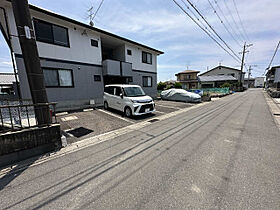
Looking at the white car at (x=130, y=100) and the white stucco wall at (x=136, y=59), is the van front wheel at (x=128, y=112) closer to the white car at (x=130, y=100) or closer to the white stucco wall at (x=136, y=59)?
the white car at (x=130, y=100)

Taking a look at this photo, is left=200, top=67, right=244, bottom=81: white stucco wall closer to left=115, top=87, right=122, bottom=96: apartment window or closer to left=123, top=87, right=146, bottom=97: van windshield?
left=123, top=87, right=146, bottom=97: van windshield

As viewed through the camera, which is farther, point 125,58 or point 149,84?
point 149,84

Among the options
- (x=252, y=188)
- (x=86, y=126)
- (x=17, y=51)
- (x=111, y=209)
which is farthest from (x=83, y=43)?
(x=252, y=188)

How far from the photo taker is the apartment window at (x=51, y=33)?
23.8ft

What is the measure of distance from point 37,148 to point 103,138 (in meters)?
1.76

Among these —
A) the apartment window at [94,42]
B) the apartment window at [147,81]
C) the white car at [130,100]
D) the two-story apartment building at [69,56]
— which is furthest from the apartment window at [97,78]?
the apartment window at [147,81]

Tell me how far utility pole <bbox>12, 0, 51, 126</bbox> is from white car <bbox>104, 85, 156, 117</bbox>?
12.2 feet

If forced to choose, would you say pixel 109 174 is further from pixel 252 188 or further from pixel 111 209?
pixel 252 188

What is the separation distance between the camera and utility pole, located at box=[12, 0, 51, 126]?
3104mm

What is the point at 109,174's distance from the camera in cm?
237

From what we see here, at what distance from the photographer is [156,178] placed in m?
2.23

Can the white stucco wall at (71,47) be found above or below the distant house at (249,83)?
above

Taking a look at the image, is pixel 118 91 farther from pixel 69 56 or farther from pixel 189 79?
pixel 189 79

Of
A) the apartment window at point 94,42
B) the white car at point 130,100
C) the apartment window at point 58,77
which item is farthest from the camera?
the apartment window at point 94,42
